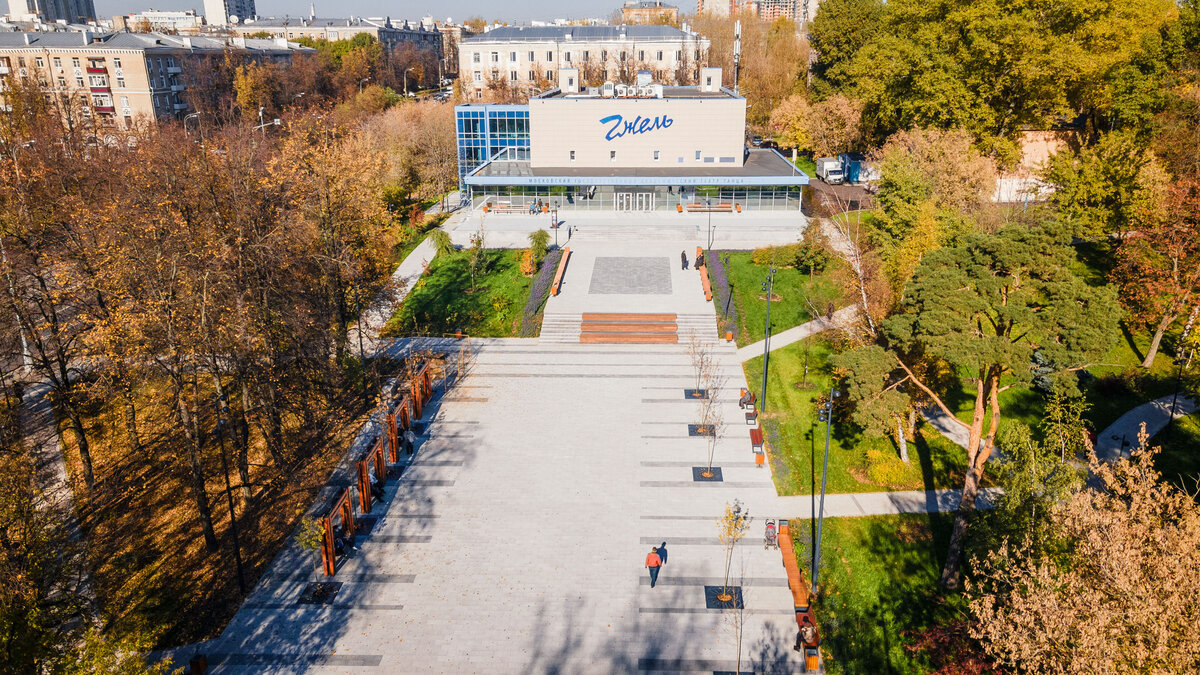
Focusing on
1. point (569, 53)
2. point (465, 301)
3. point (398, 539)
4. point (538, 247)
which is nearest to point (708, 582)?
point (398, 539)

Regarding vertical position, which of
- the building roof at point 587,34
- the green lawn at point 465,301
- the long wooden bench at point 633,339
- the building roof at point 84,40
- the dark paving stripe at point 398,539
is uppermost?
the building roof at point 587,34

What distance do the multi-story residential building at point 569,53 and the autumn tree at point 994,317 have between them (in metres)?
69.2

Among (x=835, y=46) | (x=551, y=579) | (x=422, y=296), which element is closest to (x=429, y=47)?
(x=835, y=46)

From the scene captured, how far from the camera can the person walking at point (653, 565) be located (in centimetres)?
1827

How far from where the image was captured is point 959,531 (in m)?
18.6

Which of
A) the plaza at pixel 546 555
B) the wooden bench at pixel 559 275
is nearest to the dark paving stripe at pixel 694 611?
the plaza at pixel 546 555

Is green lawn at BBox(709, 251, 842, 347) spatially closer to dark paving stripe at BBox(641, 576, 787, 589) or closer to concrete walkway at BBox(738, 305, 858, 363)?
concrete walkway at BBox(738, 305, 858, 363)

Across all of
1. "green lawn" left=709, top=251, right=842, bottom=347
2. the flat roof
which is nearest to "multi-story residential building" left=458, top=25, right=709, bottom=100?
the flat roof

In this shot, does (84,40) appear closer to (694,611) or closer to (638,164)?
(638,164)

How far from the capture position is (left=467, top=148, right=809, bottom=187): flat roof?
4566 cm

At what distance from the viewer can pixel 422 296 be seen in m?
36.8

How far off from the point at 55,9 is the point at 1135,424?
19952cm

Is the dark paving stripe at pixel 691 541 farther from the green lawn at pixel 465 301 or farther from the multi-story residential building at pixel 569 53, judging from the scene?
the multi-story residential building at pixel 569 53

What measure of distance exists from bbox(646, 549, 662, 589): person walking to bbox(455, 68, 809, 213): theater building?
1233 inches
